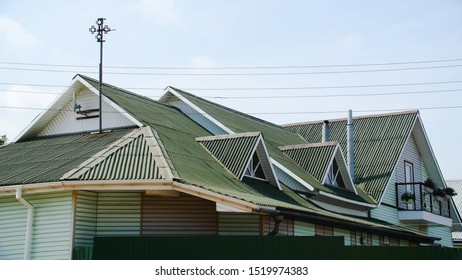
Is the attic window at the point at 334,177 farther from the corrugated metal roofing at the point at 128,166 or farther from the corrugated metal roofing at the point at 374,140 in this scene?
the corrugated metal roofing at the point at 128,166

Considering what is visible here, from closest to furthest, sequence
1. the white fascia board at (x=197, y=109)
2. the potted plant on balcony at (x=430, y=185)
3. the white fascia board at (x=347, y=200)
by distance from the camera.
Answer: the white fascia board at (x=347, y=200), the white fascia board at (x=197, y=109), the potted plant on balcony at (x=430, y=185)

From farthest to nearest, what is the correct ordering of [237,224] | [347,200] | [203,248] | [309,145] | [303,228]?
[309,145] < [347,200] < [303,228] < [237,224] < [203,248]

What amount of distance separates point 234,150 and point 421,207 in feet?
38.2

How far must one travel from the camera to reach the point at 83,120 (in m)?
22.1

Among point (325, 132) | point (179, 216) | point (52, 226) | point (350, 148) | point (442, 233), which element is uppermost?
point (325, 132)

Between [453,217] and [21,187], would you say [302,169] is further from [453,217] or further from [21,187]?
[453,217]

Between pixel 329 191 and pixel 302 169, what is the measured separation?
5.40ft

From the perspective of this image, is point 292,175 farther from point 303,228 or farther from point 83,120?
point 83,120

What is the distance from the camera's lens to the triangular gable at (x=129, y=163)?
54.9 feet

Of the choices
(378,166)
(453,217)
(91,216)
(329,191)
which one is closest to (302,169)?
(329,191)

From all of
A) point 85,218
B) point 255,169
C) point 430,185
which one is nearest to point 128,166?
point 85,218

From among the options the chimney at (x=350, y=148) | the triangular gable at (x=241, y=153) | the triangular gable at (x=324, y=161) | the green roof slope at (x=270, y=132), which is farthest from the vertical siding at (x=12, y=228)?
the chimney at (x=350, y=148)

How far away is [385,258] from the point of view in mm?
17188

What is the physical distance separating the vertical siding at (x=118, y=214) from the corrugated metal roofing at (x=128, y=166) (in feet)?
2.57
